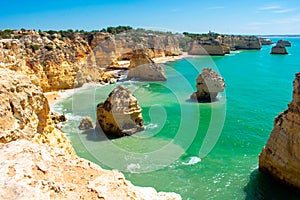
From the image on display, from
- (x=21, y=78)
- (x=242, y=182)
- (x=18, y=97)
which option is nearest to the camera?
(x=18, y=97)

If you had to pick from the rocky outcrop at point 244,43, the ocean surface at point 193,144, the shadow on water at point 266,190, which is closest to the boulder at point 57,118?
the ocean surface at point 193,144

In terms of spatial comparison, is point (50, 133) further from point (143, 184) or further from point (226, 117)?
point (226, 117)

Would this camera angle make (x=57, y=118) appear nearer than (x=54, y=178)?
No

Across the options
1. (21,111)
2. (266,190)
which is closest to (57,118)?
(21,111)

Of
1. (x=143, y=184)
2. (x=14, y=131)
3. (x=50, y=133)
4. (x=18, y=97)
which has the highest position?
(x=18, y=97)

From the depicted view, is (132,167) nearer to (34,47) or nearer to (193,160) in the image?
A: (193,160)

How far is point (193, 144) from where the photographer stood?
20.9m

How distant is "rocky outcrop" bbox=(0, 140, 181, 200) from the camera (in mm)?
3928

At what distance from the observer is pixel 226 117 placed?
90.7 ft

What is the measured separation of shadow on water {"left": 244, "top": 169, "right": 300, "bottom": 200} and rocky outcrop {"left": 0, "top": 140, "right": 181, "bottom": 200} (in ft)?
34.8

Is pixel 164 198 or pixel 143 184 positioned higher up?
pixel 164 198

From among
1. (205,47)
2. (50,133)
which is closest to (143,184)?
(50,133)

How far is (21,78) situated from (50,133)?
8.14 feet

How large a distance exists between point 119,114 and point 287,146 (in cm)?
1261
